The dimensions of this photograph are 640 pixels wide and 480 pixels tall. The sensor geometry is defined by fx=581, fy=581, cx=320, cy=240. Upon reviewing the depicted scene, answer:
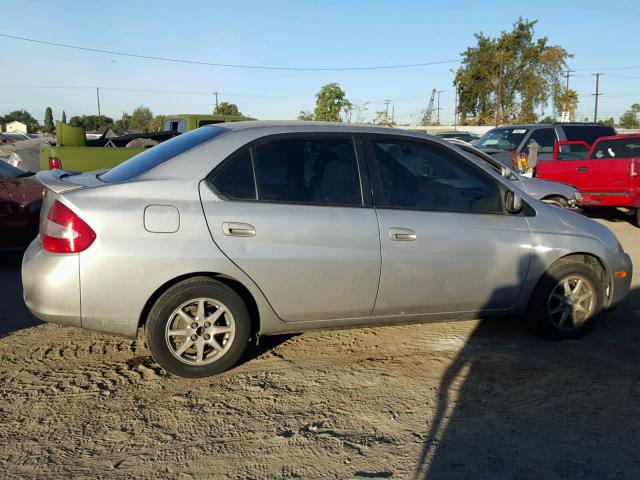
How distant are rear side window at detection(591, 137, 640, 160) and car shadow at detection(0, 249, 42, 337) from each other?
1006 cm

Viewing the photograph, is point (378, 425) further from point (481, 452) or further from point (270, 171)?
point (270, 171)

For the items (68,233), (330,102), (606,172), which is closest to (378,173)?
(68,233)

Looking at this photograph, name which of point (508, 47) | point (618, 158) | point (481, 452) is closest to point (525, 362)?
point (481, 452)

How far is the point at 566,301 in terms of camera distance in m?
4.67

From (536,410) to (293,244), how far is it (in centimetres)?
185

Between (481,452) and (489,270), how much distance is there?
163 cm

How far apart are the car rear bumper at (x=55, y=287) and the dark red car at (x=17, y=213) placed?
3.74m

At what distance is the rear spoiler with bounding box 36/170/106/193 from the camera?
379 centimetres

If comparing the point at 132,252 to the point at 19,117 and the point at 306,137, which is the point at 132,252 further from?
the point at 19,117

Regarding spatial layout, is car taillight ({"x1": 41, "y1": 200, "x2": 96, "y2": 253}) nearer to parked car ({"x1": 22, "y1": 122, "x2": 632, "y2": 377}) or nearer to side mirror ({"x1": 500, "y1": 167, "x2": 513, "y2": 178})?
parked car ({"x1": 22, "y1": 122, "x2": 632, "y2": 377})

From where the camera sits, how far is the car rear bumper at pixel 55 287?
3574 mm

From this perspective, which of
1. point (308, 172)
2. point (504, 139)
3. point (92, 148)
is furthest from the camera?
point (504, 139)

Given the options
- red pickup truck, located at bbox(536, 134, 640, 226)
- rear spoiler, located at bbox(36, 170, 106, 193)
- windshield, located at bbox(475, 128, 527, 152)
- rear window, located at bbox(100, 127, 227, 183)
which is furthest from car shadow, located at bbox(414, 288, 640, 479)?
windshield, located at bbox(475, 128, 527, 152)

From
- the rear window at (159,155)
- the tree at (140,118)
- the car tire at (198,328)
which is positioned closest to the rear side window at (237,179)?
the rear window at (159,155)
